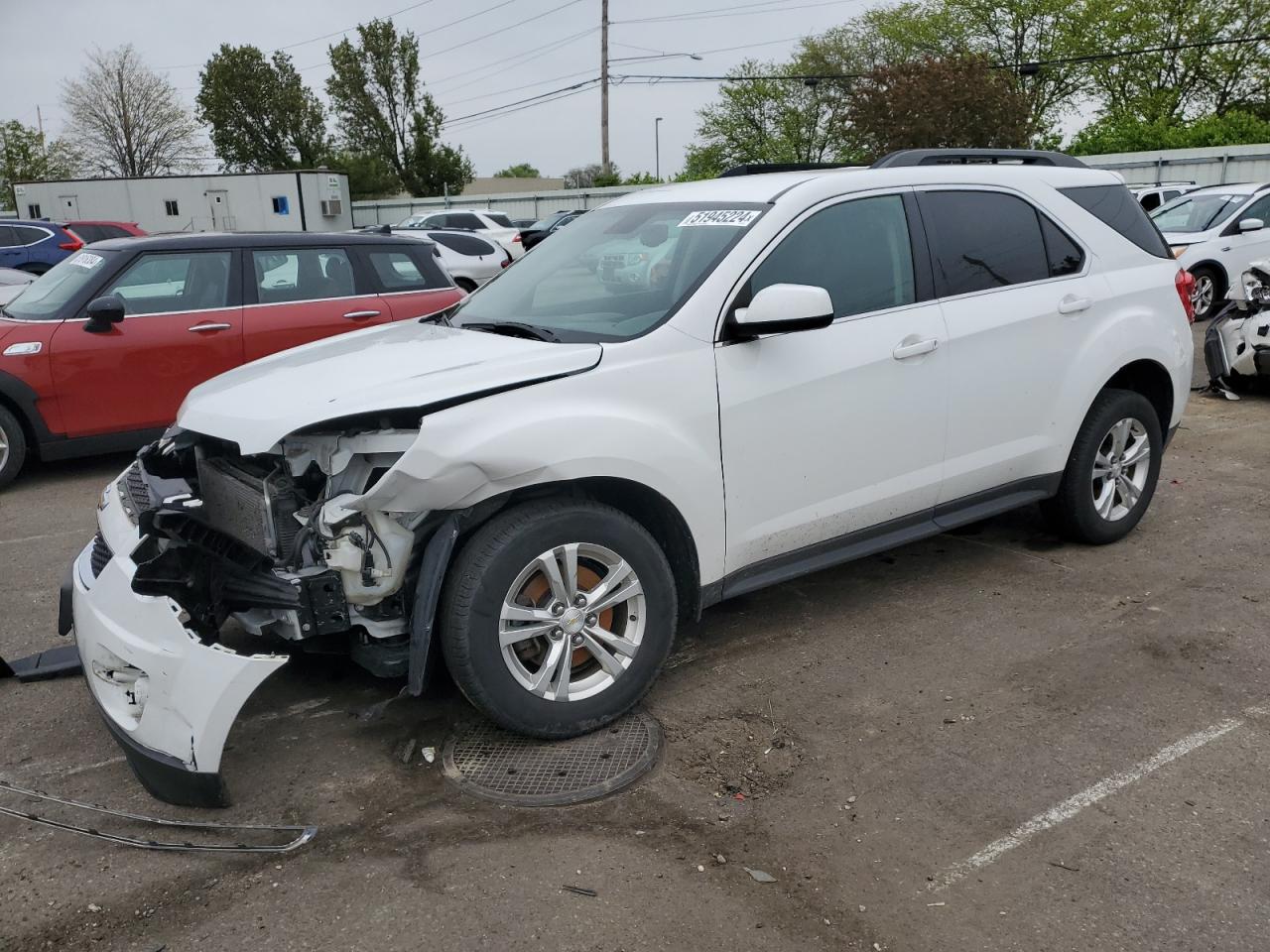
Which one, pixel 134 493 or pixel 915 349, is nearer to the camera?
pixel 134 493

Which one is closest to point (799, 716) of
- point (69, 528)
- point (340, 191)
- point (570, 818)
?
point (570, 818)

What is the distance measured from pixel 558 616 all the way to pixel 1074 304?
2923mm

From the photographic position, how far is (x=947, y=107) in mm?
42250

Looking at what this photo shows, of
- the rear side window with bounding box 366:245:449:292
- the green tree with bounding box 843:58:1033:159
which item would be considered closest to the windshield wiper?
the rear side window with bounding box 366:245:449:292

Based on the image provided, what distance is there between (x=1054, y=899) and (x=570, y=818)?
1342 mm

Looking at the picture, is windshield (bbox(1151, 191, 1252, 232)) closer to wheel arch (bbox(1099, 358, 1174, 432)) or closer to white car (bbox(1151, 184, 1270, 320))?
white car (bbox(1151, 184, 1270, 320))

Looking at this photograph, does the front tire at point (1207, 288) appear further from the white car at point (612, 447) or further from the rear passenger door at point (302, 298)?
the rear passenger door at point (302, 298)

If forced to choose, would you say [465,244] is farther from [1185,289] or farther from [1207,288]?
[1185,289]

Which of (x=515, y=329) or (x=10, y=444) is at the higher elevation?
(x=515, y=329)

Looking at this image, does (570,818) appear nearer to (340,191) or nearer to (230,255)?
(230,255)

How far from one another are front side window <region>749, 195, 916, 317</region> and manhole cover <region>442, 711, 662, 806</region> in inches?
66.1

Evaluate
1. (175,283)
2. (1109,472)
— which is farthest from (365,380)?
(175,283)

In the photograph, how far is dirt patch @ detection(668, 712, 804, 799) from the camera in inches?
129

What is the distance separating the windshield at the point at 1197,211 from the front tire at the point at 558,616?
41.6ft
